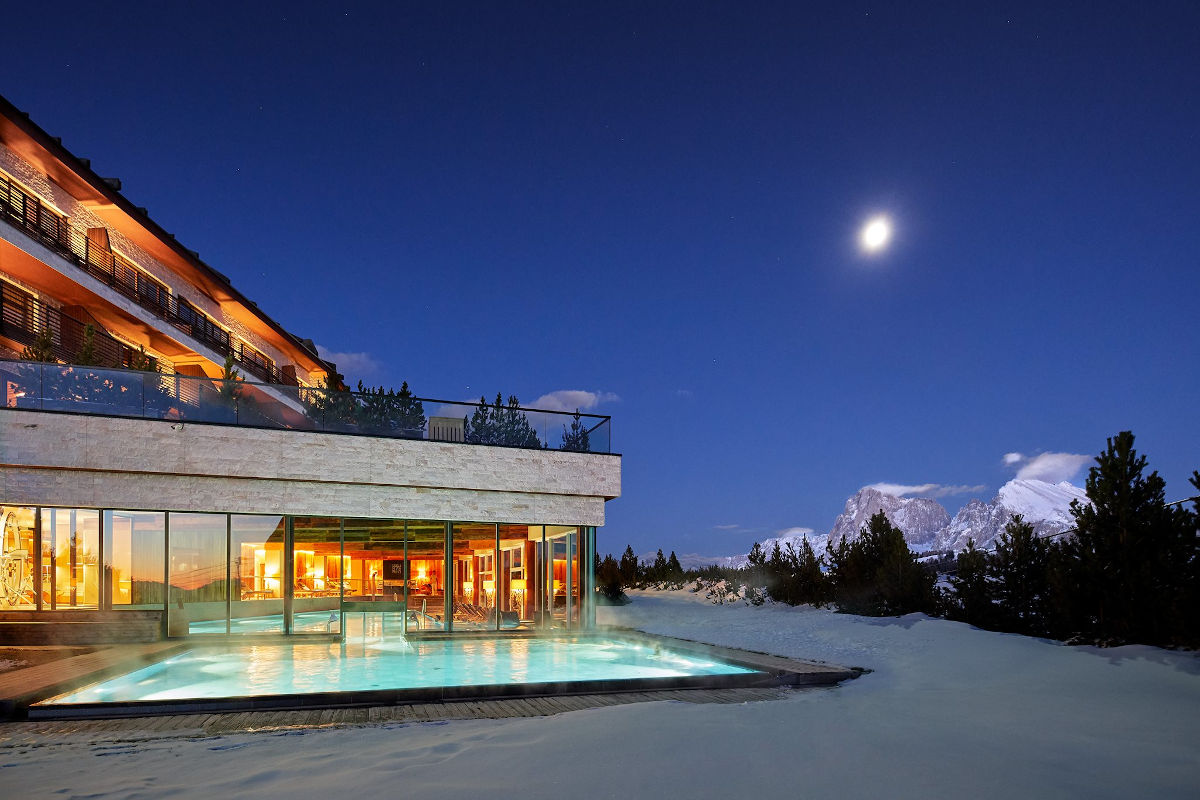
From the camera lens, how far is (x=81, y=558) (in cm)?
1466

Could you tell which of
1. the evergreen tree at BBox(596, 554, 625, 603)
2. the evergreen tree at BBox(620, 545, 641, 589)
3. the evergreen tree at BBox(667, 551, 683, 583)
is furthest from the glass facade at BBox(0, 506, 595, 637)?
the evergreen tree at BBox(667, 551, 683, 583)

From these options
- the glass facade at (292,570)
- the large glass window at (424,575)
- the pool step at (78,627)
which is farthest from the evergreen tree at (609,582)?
the pool step at (78,627)

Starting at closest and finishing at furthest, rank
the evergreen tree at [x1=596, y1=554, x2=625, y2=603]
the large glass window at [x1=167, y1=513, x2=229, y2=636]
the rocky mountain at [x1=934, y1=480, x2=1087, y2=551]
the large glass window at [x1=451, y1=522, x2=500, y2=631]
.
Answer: the large glass window at [x1=167, y1=513, x2=229, y2=636], the large glass window at [x1=451, y1=522, x2=500, y2=631], the evergreen tree at [x1=596, y1=554, x2=625, y2=603], the rocky mountain at [x1=934, y1=480, x2=1087, y2=551]

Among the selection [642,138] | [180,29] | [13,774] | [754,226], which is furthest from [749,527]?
[13,774]

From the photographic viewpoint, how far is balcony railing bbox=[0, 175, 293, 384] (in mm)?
20297

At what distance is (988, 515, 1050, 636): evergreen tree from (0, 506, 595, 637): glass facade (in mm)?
9018

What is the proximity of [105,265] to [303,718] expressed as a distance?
897 inches

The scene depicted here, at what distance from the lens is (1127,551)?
1122cm

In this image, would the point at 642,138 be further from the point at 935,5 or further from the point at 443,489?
the point at 443,489

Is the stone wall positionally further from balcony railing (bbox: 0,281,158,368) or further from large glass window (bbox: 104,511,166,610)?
balcony railing (bbox: 0,281,158,368)

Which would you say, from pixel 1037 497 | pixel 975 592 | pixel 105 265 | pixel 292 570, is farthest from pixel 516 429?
pixel 1037 497

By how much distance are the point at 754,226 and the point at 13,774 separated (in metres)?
37.3

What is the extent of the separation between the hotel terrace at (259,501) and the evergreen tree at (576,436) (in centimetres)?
6

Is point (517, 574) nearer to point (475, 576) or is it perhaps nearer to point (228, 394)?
point (475, 576)
